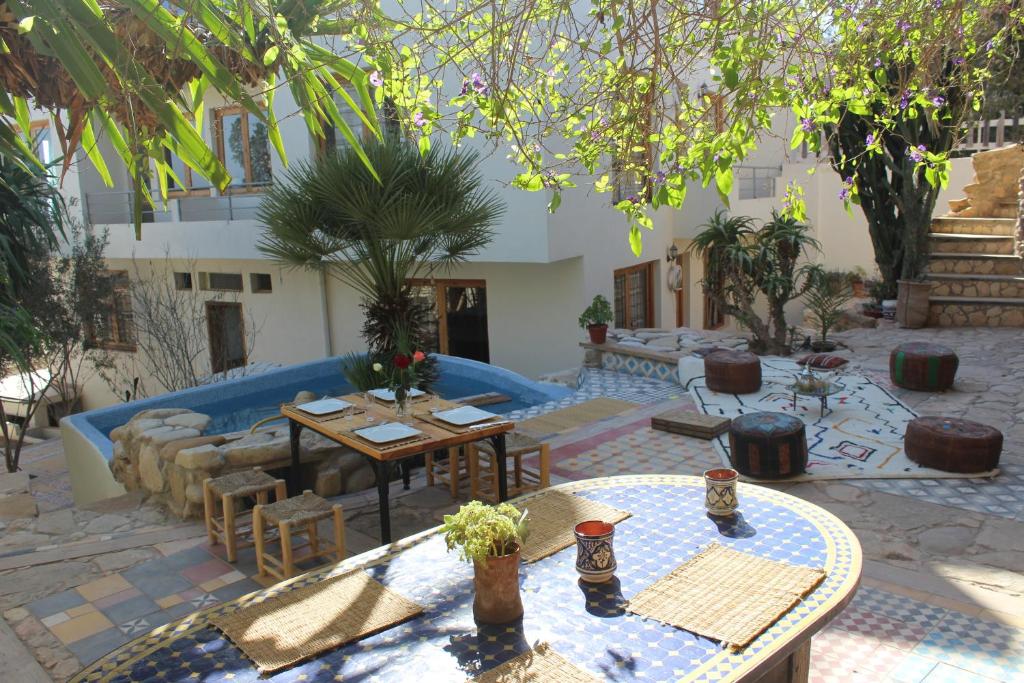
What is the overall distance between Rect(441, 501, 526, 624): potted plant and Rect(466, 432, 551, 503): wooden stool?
124 inches

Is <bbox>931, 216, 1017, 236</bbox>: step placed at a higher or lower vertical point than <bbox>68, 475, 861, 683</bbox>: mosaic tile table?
higher

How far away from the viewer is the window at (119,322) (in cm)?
1545

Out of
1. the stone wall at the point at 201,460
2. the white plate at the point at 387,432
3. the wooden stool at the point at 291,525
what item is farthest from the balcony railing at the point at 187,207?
the wooden stool at the point at 291,525

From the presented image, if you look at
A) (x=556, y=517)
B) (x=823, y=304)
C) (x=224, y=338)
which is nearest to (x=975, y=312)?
(x=823, y=304)

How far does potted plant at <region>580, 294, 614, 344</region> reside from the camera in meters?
11.8

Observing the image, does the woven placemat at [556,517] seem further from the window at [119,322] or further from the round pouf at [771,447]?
the window at [119,322]

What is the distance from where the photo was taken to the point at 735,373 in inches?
360

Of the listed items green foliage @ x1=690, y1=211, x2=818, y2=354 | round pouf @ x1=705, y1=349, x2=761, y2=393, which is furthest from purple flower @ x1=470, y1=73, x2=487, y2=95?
green foliage @ x1=690, y1=211, x2=818, y2=354

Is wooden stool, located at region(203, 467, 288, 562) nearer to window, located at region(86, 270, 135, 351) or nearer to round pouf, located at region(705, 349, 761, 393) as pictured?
round pouf, located at region(705, 349, 761, 393)

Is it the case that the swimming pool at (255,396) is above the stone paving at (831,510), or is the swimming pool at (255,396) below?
above

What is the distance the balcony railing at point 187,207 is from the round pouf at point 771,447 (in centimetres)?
1012

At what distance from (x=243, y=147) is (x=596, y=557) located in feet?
44.3

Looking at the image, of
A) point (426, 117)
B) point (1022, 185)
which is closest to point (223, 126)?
point (426, 117)

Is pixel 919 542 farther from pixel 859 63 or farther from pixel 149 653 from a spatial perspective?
pixel 149 653
